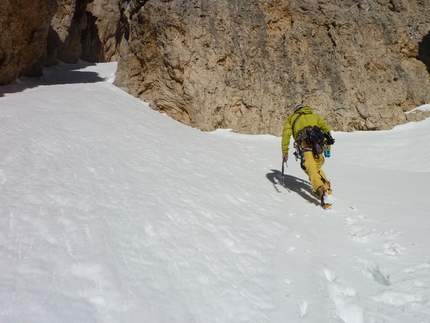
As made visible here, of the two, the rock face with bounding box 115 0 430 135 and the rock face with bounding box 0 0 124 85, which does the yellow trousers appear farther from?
the rock face with bounding box 0 0 124 85

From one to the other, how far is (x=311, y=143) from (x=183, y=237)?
3.67 metres

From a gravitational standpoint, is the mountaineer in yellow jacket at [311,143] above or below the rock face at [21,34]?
below

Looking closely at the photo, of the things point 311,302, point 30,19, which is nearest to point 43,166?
point 311,302

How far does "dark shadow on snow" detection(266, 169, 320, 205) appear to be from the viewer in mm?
6663

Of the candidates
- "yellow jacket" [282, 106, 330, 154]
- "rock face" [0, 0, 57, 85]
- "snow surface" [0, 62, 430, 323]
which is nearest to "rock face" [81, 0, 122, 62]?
"rock face" [0, 0, 57, 85]

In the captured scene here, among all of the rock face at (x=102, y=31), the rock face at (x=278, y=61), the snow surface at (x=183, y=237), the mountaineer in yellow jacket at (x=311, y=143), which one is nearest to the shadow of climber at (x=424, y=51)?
the rock face at (x=278, y=61)

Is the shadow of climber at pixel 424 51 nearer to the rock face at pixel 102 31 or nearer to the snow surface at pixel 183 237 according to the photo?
the snow surface at pixel 183 237

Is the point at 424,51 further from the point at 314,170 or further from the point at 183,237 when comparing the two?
the point at 183,237

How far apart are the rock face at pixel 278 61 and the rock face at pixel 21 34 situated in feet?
12.0

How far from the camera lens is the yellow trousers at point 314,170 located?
19.8 feet

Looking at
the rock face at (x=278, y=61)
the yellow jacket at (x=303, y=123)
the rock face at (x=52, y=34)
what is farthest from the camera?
the rock face at (x=278, y=61)

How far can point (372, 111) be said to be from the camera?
13.3 metres

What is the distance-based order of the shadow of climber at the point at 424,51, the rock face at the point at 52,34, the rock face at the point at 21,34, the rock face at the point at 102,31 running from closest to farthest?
1. the rock face at the point at 21,34
2. the rock face at the point at 52,34
3. the shadow of climber at the point at 424,51
4. the rock face at the point at 102,31

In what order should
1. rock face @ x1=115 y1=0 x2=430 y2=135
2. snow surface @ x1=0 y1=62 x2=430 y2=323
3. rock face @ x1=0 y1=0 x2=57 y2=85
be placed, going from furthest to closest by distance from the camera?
rock face @ x1=115 y1=0 x2=430 y2=135 < rock face @ x1=0 y1=0 x2=57 y2=85 < snow surface @ x1=0 y1=62 x2=430 y2=323
